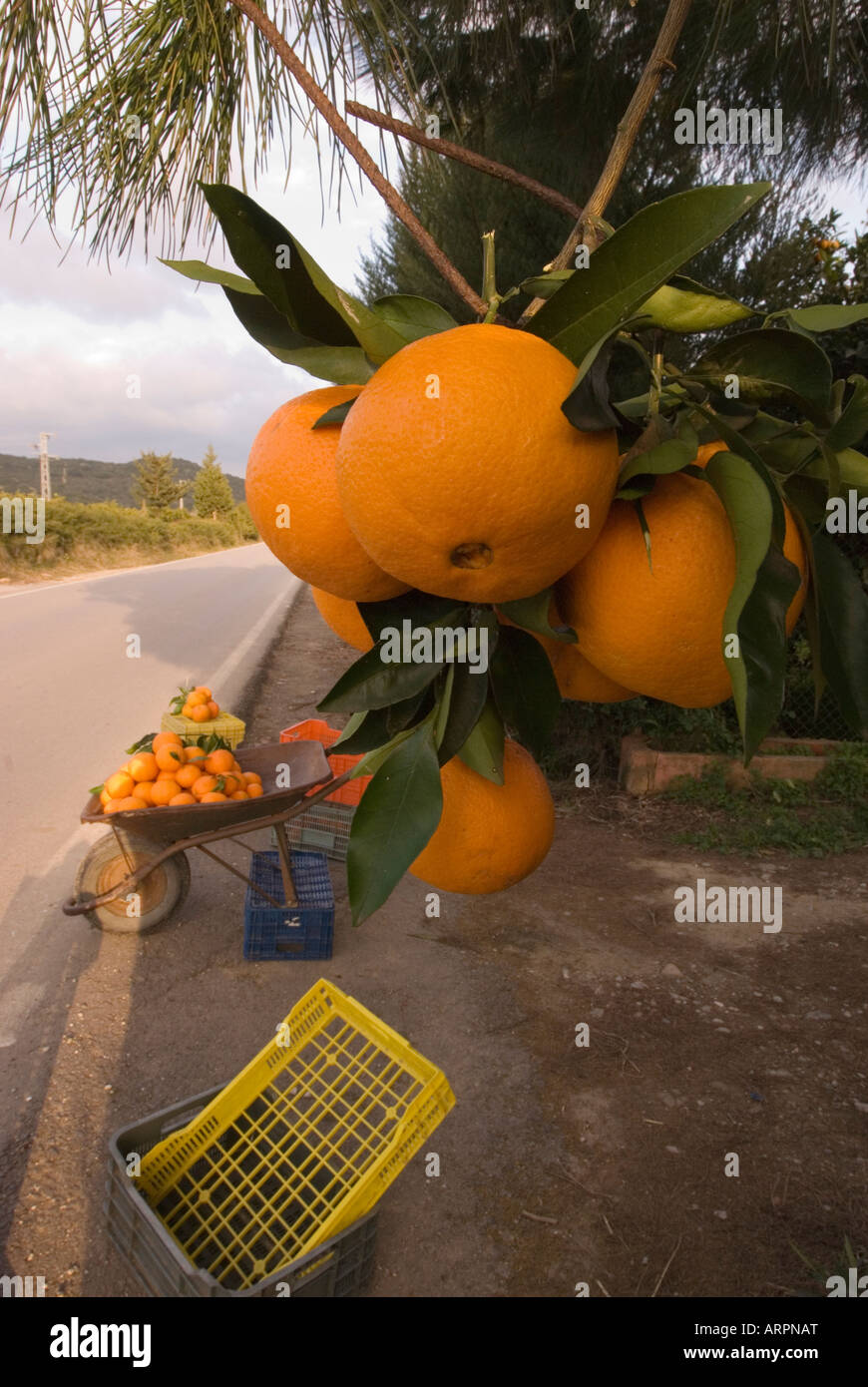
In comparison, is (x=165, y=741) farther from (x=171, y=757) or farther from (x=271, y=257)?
(x=271, y=257)

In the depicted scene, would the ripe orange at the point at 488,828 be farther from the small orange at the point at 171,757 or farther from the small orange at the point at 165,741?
the small orange at the point at 165,741

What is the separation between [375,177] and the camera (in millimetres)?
651

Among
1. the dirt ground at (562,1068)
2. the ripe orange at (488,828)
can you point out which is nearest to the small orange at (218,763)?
the dirt ground at (562,1068)

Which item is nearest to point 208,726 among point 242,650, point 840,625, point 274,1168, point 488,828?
point 274,1168

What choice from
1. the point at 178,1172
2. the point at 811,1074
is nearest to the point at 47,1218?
the point at 178,1172

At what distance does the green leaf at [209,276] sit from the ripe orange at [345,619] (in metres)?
0.21

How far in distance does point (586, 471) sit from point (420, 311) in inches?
7.5

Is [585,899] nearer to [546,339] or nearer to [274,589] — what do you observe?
[546,339]

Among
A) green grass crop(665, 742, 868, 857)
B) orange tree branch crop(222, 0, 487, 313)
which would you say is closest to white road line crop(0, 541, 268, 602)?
green grass crop(665, 742, 868, 857)

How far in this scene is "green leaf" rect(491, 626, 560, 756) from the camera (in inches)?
23.8

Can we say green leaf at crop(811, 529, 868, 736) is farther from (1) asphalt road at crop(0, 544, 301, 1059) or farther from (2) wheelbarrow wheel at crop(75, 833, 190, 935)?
(2) wheelbarrow wheel at crop(75, 833, 190, 935)

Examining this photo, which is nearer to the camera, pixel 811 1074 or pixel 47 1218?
pixel 47 1218

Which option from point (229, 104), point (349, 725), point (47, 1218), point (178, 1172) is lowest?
point (47, 1218)
